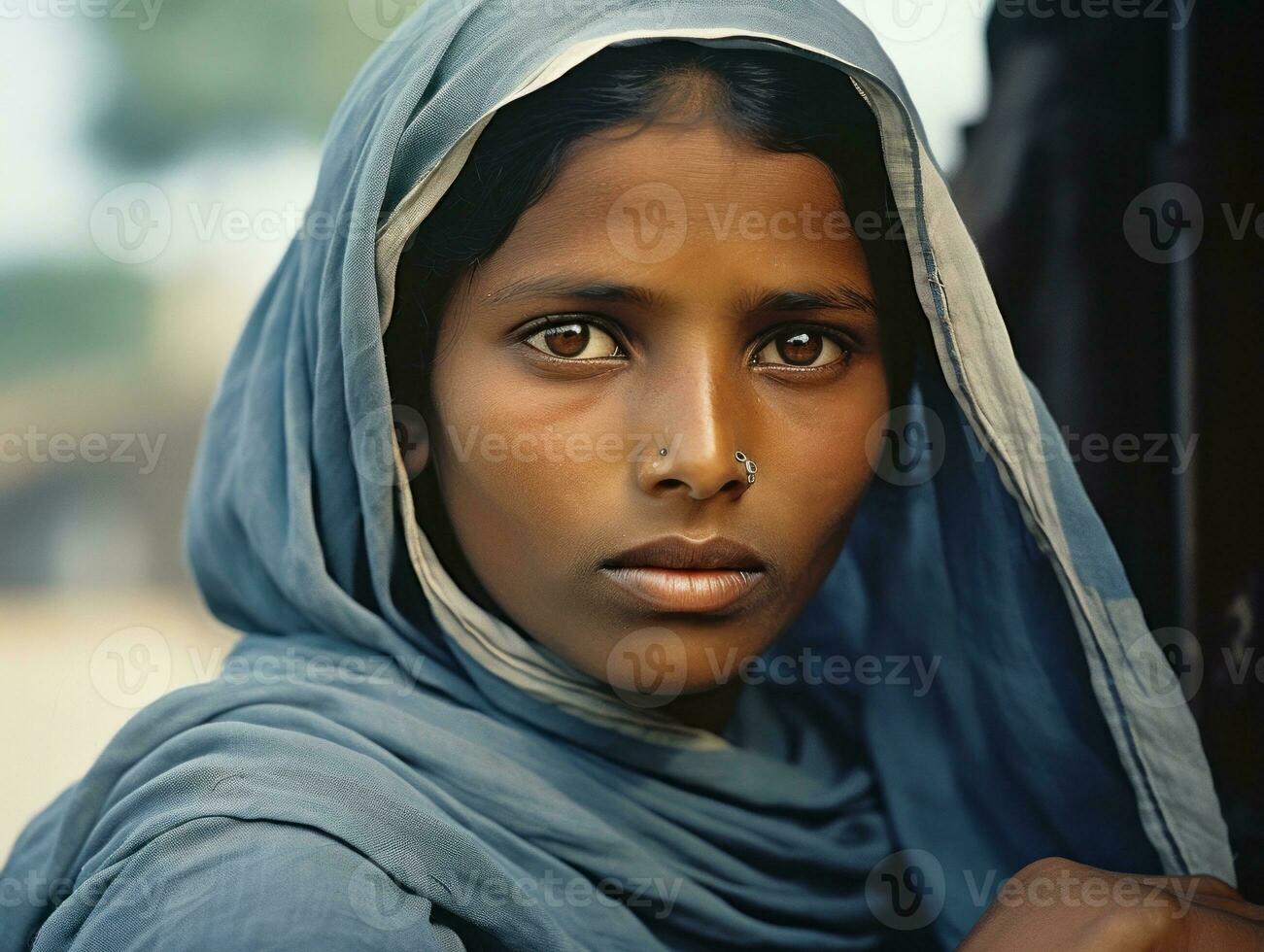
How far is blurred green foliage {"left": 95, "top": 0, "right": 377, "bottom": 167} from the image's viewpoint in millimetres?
1494

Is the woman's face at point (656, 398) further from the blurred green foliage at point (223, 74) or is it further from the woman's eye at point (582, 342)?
the blurred green foliage at point (223, 74)

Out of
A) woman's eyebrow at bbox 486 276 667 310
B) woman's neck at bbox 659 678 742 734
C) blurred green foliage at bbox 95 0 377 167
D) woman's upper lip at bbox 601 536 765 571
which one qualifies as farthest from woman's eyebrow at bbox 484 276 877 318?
blurred green foliage at bbox 95 0 377 167

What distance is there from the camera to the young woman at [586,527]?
87 centimetres

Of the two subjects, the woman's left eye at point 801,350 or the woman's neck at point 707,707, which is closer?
the woman's left eye at point 801,350

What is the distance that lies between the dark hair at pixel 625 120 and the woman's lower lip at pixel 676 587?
26cm

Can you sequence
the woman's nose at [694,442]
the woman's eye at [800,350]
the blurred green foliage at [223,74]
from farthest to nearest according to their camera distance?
the blurred green foliage at [223,74]
the woman's eye at [800,350]
the woman's nose at [694,442]

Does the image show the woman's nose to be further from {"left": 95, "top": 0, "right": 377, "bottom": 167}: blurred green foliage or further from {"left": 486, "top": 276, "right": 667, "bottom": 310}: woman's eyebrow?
{"left": 95, "top": 0, "right": 377, "bottom": 167}: blurred green foliage

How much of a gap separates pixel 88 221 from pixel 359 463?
23.3 inches

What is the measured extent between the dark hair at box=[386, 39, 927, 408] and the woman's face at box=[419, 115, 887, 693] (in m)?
0.02

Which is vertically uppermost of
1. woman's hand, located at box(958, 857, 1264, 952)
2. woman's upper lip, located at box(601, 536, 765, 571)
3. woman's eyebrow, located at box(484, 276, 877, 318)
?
woman's eyebrow, located at box(484, 276, 877, 318)

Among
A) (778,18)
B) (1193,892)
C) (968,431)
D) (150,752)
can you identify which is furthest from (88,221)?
(1193,892)

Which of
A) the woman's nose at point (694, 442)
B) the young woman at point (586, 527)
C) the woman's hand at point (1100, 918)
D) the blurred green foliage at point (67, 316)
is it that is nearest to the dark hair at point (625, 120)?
the young woman at point (586, 527)

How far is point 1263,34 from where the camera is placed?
1351 mm

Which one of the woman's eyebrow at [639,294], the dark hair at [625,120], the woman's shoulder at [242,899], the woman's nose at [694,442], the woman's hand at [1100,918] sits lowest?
the woman's hand at [1100,918]
